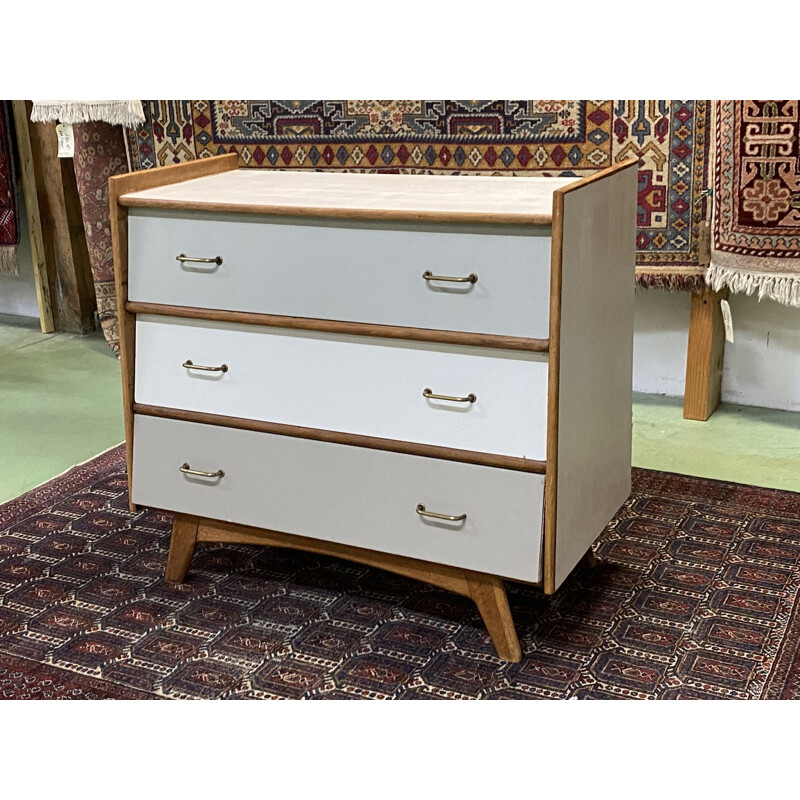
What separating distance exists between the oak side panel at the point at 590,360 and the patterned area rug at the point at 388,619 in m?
0.21

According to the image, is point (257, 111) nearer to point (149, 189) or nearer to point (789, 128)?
point (149, 189)

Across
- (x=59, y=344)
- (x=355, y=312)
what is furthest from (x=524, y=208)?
(x=59, y=344)

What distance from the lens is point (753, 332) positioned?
11.1ft

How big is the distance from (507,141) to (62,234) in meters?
2.11

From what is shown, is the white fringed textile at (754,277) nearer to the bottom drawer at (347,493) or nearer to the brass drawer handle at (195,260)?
the bottom drawer at (347,493)

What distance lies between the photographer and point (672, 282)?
3227 mm

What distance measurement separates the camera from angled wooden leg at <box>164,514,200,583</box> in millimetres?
2385

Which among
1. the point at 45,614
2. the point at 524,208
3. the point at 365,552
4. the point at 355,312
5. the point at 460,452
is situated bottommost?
the point at 45,614

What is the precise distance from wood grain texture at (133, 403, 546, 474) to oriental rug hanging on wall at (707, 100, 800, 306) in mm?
1479

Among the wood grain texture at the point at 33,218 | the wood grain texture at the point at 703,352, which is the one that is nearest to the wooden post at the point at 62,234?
the wood grain texture at the point at 33,218

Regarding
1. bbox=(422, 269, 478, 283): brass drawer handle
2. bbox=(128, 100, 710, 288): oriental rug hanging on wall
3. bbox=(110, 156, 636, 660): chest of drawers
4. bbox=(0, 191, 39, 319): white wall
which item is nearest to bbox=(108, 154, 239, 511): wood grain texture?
bbox=(110, 156, 636, 660): chest of drawers

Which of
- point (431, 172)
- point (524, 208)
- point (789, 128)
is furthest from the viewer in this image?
point (431, 172)

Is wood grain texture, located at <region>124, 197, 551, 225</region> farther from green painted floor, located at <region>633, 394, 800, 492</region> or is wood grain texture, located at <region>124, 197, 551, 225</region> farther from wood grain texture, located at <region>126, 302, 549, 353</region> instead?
green painted floor, located at <region>633, 394, 800, 492</region>
